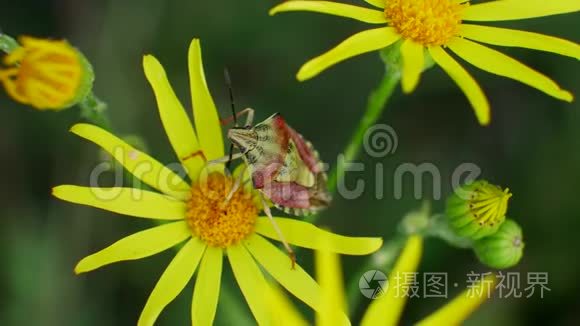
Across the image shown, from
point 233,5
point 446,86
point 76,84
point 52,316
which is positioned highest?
point 233,5

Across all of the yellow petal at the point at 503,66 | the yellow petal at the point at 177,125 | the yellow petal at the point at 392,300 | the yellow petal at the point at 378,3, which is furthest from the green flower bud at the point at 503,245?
the yellow petal at the point at 177,125

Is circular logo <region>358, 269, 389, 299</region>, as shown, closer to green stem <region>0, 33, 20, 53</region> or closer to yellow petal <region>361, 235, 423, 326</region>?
yellow petal <region>361, 235, 423, 326</region>

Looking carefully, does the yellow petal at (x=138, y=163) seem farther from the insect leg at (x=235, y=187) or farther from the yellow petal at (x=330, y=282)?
the yellow petal at (x=330, y=282)

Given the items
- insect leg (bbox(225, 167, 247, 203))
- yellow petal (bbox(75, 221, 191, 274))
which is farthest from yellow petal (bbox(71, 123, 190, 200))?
insect leg (bbox(225, 167, 247, 203))

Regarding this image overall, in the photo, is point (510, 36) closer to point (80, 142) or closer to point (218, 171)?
point (218, 171)

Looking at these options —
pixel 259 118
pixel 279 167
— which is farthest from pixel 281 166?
pixel 259 118

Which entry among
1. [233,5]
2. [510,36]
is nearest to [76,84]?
[510,36]
